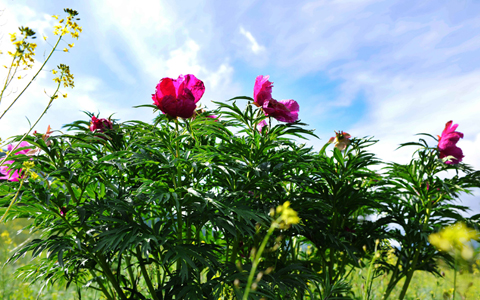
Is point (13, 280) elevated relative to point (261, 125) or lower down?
lower down

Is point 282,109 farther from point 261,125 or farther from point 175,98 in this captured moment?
point 175,98

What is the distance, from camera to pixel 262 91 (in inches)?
66.2

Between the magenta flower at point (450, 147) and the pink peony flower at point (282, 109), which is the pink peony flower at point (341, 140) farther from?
the magenta flower at point (450, 147)

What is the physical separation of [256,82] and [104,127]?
0.88m

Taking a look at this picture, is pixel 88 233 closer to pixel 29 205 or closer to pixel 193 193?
pixel 29 205

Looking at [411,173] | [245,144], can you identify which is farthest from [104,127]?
[411,173]

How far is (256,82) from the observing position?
5.62 ft

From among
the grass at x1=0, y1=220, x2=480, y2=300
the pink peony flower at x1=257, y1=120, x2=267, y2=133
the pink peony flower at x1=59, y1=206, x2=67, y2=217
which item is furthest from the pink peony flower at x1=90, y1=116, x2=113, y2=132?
the pink peony flower at x1=257, y1=120, x2=267, y2=133

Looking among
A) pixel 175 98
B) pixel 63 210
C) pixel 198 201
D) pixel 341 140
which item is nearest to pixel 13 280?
pixel 63 210

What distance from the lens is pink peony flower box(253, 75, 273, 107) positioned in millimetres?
1678

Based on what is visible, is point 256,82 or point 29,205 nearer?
point 29,205

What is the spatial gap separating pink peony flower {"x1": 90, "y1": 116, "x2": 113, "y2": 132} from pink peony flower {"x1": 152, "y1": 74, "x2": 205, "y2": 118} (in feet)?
1.54

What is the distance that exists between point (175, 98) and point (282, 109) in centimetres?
57

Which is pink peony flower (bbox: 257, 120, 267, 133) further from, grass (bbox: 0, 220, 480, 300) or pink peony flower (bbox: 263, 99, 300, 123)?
grass (bbox: 0, 220, 480, 300)
